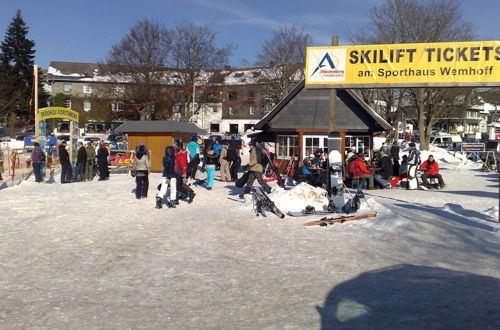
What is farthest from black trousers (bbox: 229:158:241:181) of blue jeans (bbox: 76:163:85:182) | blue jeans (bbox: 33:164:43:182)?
blue jeans (bbox: 33:164:43:182)

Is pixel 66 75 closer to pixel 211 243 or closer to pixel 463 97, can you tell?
pixel 463 97

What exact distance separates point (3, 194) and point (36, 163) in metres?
3.20

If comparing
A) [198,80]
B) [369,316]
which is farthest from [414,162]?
[198,80]

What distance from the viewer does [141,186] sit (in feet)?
45.5

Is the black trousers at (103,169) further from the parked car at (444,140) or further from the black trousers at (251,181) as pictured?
the parked car at (444,140)

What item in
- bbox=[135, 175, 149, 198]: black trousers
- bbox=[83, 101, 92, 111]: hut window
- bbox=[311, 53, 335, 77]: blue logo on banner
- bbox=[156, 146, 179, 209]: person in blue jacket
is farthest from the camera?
bbox=[83, 101, 92, 111]: hut window

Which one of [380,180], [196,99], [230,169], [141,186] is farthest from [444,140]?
[141,186]

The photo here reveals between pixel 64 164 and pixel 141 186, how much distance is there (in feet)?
18.8

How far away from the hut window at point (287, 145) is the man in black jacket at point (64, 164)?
9.91 metres

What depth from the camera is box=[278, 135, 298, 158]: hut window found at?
77.3 ft

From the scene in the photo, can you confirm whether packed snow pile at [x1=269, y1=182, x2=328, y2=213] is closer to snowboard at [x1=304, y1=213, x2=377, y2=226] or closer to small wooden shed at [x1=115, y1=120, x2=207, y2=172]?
snowboard at [x1=304, y1=213, x2=377, y2=226]

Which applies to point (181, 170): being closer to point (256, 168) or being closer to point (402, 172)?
point (256, 168)

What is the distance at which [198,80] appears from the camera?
59.0 metres

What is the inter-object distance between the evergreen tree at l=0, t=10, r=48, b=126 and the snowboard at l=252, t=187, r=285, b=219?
5381cm
